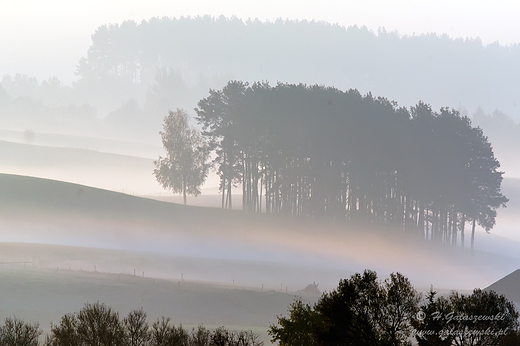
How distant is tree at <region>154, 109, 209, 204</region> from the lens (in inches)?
3834

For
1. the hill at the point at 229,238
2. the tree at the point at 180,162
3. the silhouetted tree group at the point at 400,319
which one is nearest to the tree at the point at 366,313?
the silhouetted tree group at the point at 400,319

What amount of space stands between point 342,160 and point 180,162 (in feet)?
83.7

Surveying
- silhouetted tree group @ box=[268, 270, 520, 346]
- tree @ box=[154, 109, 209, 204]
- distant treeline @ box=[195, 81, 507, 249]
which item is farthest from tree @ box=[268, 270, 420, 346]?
tree @ box=[154, 109, 209, 204]

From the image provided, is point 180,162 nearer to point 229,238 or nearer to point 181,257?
point 229,238

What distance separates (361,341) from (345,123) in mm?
73828

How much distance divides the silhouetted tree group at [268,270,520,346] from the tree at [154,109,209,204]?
70953mm

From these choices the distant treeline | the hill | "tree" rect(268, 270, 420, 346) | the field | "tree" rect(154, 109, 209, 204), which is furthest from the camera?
"tree" rect(154, 109, 209, 204)

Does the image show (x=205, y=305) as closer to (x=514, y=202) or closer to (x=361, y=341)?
(x=361, y=341)

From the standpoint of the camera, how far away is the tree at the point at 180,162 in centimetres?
9738

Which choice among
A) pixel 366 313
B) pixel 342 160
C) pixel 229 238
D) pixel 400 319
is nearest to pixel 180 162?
pixel 229 238

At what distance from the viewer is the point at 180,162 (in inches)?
3851

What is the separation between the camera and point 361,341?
25.1 metres

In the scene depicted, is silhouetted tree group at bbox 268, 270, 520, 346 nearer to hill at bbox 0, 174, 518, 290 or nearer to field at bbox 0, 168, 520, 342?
field at bbox 0, 168, 520, 342

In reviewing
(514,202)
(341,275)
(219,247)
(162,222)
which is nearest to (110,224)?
(162,222)
